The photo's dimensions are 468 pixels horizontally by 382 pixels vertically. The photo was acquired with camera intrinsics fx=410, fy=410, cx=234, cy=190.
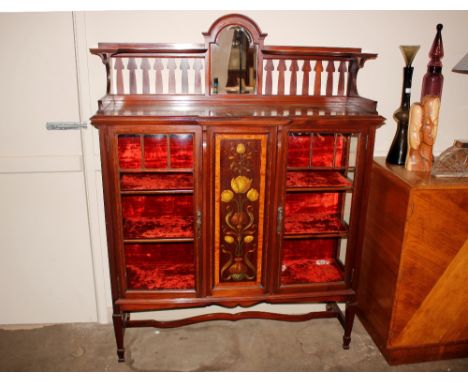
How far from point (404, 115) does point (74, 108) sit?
2.00 meters

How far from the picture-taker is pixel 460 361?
2.63 meters

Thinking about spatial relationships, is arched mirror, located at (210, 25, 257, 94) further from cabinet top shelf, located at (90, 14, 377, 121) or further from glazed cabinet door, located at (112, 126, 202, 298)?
glazed cabinet door, located at (112, 126, 202, 298)

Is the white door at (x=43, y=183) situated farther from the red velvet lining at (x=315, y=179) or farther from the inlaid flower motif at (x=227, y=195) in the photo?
the red velvet lining at (x=315, y=179)

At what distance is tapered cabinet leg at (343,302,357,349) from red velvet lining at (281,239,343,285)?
20 cm

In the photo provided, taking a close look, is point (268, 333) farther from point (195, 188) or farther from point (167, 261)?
point (195, 188)

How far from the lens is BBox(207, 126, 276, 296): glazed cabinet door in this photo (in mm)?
2135

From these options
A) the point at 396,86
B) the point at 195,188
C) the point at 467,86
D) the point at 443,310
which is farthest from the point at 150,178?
the point at 467,86

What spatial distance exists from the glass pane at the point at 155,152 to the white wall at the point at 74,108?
0.42m

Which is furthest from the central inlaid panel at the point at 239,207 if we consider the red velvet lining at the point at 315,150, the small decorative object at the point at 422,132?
the small decorative object at the point at 422,132

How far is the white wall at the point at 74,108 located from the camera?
7.88ft

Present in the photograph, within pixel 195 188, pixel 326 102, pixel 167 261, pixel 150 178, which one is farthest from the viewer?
pixel 167 261

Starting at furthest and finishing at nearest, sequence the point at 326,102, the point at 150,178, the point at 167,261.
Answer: the point at 167,261
the point at 326,102
the point at 150,178

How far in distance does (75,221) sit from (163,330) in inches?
38.9

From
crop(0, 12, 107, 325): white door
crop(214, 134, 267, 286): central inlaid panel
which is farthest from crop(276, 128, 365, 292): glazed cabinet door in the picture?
crop(0, 12, 107, 325): white door
